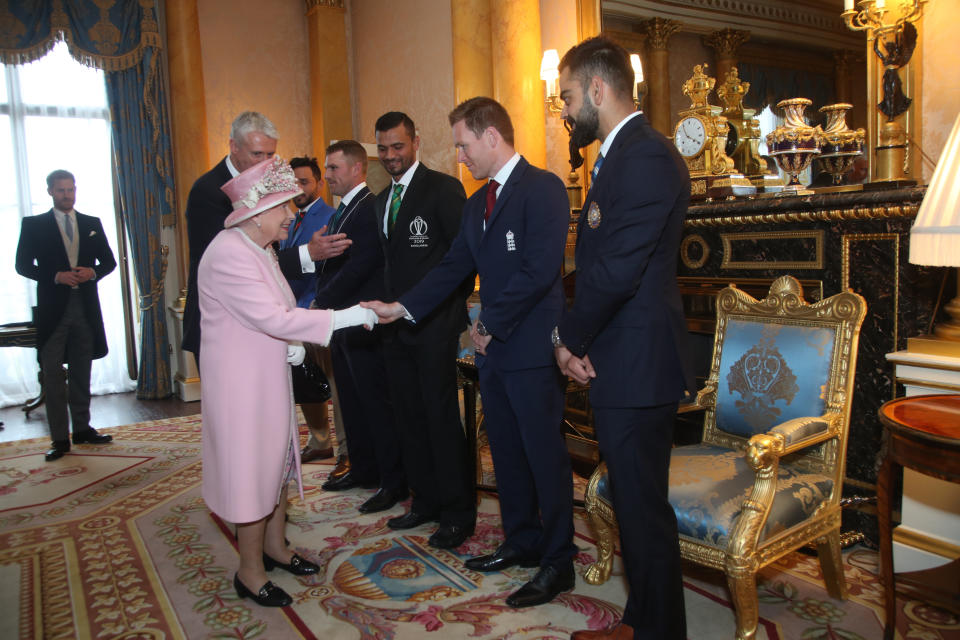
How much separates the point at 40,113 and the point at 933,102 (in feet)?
23.5

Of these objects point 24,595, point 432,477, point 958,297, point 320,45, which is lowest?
point 24,595

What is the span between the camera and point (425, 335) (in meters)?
2.95

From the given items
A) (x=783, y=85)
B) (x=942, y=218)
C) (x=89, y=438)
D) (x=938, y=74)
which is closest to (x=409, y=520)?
(x=942, y=218)

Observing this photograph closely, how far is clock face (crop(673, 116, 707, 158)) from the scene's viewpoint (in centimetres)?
368

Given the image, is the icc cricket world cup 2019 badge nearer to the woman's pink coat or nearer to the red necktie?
the red necktie

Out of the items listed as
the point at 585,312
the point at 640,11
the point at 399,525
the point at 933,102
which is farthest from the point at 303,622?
the point at 640,11

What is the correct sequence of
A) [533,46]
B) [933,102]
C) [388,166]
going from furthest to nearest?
[533,46], [388,166], [933,102]

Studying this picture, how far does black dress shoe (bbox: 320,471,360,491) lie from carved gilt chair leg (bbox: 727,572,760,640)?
2288 mm

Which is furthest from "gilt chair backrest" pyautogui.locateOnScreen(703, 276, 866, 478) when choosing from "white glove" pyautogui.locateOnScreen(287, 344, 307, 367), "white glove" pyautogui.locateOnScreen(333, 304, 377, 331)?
"white glove" pyautogui.locateOnScreen(287, 344, 307, 367)

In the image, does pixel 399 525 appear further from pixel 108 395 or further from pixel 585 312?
pixel 108 395

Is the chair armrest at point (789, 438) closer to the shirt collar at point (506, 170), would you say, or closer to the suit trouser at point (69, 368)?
the shirt collar at point (506, 170)

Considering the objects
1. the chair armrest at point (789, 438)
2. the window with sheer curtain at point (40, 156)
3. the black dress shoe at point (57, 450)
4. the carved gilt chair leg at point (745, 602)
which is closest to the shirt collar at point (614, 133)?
the chair armrest at point (789, 438)

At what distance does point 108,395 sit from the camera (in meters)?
6.93

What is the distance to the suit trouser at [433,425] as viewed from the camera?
2.99m
